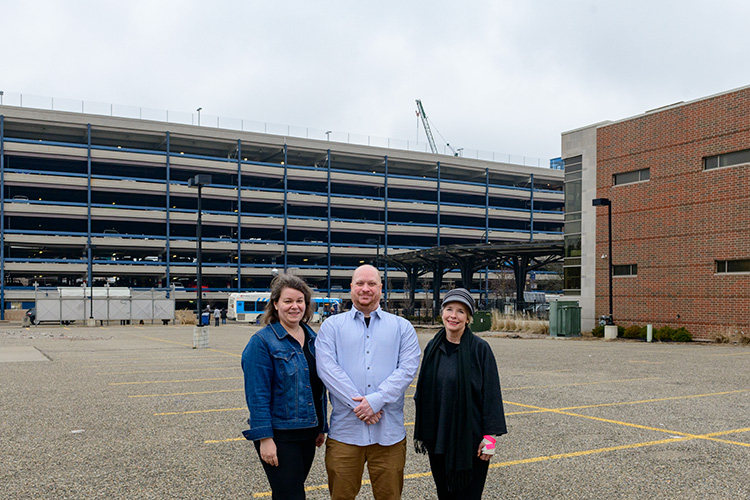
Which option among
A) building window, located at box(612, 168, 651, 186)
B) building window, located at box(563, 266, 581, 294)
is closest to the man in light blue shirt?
building window, located at box(612, 168, 651, 186)

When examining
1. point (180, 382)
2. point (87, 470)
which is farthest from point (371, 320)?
point (180, 382)

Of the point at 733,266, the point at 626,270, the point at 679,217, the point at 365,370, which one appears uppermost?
the point at 679,217

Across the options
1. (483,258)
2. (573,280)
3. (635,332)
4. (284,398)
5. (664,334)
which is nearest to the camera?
(284,398)

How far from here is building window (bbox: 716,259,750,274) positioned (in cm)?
2625

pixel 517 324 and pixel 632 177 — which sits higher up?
pixel 632 177

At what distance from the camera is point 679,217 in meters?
28.9

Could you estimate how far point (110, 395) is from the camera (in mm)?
12016

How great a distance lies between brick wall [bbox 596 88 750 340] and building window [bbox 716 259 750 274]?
212 millimetres

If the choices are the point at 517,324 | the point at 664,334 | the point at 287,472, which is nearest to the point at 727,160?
the point at 664,334

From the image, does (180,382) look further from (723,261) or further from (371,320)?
(723,261)

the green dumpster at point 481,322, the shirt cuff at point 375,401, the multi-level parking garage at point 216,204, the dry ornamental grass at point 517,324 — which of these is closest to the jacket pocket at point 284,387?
the shirt cuff at point 375,401

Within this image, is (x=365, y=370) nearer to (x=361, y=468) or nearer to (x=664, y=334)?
(x=361, y=468)

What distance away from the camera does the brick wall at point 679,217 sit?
26.7 m

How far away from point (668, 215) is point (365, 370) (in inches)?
1108
